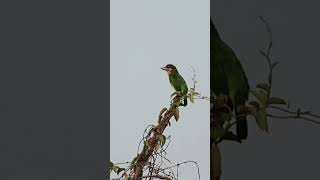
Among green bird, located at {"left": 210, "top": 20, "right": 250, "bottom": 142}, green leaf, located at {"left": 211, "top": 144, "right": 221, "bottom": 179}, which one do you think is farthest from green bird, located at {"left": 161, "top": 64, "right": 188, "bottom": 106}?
green leaf, located at {"left": 211, "top": 144, "right": 221, "bottom": 179}

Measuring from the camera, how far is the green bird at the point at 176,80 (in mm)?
3185

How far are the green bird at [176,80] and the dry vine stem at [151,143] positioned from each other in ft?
0.17

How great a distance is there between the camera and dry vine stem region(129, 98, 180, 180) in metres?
3.20

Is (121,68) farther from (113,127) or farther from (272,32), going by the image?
(272,32)

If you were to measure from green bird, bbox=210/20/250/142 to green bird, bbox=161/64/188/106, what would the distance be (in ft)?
0.55

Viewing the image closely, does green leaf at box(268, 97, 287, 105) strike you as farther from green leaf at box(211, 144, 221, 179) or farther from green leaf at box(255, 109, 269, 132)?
green leaf at box(211, 144, 221, 179)

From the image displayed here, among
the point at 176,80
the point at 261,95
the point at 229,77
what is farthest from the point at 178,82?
the point at 261,95

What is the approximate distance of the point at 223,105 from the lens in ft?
10.9

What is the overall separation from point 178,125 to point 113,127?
1.12 feet

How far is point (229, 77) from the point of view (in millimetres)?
3299

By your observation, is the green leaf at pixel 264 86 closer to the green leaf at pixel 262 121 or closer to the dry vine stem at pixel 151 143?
the green leaf at pixel 262 121

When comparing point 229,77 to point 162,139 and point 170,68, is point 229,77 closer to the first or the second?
point 170,68

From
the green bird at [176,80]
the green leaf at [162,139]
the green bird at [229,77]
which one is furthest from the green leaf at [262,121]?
the green leaf at [162,139]

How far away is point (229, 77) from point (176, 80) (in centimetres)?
31
